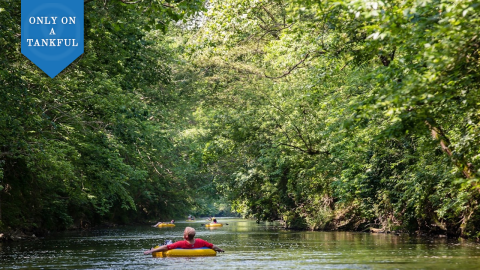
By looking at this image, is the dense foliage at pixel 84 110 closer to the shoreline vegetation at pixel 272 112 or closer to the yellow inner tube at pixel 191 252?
the shoreline vegetation at pixel 272 112

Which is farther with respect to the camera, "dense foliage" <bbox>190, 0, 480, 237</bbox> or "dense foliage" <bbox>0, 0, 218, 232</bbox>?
"dense foliage" <bbox>0, 0, 218, 232</bbox>

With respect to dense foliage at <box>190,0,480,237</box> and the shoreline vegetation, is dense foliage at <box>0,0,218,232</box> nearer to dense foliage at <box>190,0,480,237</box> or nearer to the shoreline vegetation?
the shoreline vegetation

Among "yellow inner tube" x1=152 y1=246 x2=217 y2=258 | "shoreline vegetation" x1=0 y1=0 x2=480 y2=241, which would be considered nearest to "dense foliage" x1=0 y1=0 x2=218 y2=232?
"shoreline vegetation" x1=0 y1=0 x2=480 y2=241

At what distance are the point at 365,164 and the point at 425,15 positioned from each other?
637 inches

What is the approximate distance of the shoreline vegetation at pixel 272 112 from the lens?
1025 centimetres

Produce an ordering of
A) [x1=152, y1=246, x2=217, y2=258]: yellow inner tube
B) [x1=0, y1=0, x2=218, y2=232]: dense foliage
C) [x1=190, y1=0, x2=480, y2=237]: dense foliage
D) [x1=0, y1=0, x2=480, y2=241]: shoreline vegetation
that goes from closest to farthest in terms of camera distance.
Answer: [x1=190, y1=0, x2=480, y2=237]: dense foliage < [x1=0, y1=0, x2=480, y2=241]: shoreline vegetation < [x1=0, y1=0, x2=218, y2=232]: dense foliage < [x1=152, y1=246, x2=217, y2=258]: yellow inner tube

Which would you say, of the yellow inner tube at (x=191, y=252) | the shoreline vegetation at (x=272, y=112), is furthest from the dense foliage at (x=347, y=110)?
the yellow inner tube at (x=191, y=252)

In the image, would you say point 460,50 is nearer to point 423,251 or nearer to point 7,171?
point 423,251

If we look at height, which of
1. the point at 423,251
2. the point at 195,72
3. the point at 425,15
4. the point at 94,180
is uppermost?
the point at 195,72

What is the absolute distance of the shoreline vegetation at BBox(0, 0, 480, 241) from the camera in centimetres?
1025

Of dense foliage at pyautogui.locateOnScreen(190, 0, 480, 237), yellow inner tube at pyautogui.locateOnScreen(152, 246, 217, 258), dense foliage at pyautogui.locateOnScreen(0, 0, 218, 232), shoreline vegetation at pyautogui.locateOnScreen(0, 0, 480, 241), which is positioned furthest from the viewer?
yellow inner tube at pyautogui.locateOnScreen(152, 246, 217, 258)

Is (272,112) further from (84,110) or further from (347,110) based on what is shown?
(347,110)

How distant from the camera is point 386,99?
9492 millimetres

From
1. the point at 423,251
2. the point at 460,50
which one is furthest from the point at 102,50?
the point at 460,50
